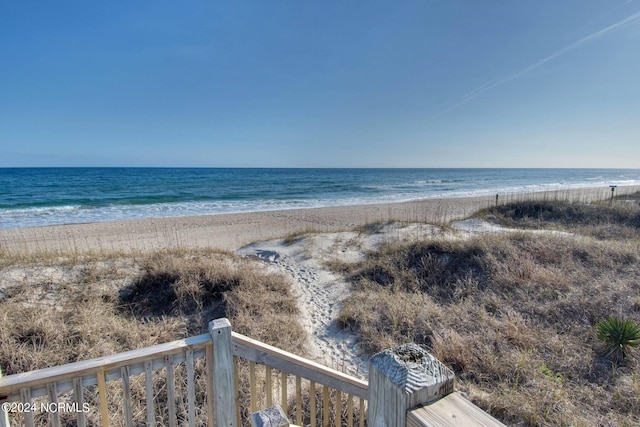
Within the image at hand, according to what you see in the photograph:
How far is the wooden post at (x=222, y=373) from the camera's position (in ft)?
5.86

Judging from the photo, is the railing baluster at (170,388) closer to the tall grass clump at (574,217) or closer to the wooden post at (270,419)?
the wooden post at (270,419)

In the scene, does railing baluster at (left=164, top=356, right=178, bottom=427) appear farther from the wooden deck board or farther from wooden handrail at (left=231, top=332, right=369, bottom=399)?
the wooden deck board

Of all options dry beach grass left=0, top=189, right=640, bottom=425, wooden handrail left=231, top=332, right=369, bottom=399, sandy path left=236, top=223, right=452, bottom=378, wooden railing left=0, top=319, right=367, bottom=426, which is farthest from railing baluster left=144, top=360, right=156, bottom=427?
sandy path left=236, top=223, right=452, bottom=378

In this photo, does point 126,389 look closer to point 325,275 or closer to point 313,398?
point 313,398

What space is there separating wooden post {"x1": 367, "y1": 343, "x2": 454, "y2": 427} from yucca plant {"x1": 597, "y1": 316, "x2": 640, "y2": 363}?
152 inches

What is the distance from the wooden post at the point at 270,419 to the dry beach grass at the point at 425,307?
2.11 m

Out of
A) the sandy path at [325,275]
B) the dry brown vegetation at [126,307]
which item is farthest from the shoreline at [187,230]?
the dry brown vegetation at [126,307]

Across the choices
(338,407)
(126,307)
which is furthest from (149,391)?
(126,307)

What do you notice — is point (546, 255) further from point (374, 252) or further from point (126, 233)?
point (126, 233)

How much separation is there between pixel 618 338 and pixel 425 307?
2.12 metres

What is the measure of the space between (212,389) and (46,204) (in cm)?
2668

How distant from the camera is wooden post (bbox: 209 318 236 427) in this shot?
5.86 feet

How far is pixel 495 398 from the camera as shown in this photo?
282 centimetres

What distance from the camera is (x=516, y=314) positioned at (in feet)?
13.7
